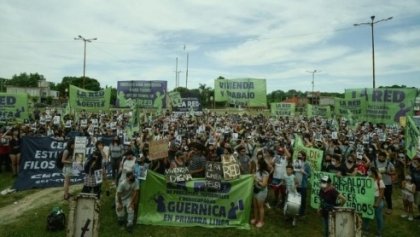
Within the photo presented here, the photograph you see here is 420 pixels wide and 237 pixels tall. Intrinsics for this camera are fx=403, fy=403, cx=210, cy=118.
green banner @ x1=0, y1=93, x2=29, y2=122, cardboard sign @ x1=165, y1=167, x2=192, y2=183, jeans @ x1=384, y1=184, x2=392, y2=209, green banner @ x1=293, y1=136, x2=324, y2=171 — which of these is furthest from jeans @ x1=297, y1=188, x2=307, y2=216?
green banner @ x1=0, y1=93, x2=29, y2=122

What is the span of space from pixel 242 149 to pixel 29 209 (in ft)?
21.9

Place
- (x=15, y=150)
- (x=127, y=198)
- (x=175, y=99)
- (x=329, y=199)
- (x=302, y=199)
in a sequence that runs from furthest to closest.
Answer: (x=175, y=99), (x=15, y=150), (x=302, y=199), (x=127, y=198), (x=329, y=199)

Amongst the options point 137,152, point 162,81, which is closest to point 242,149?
point 137,152

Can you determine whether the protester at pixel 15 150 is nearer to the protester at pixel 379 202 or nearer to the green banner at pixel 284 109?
the protester at pixel 379 202

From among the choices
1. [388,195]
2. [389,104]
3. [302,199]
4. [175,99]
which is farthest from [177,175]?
[175,99]

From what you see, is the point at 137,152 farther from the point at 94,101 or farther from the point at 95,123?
the point at 95,123

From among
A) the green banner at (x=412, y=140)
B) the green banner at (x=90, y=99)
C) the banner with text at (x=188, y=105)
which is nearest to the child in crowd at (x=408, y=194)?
the green banner at (x=412, y=140)

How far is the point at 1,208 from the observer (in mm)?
11984

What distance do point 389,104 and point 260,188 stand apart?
10.7 meters

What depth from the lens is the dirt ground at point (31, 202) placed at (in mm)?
11234

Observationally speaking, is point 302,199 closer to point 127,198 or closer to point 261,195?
point 261,195

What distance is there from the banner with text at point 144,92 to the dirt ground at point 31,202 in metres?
8.75

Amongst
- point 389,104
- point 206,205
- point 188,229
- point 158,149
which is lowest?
point 188,229

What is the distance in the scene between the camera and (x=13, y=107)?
2144 cm
